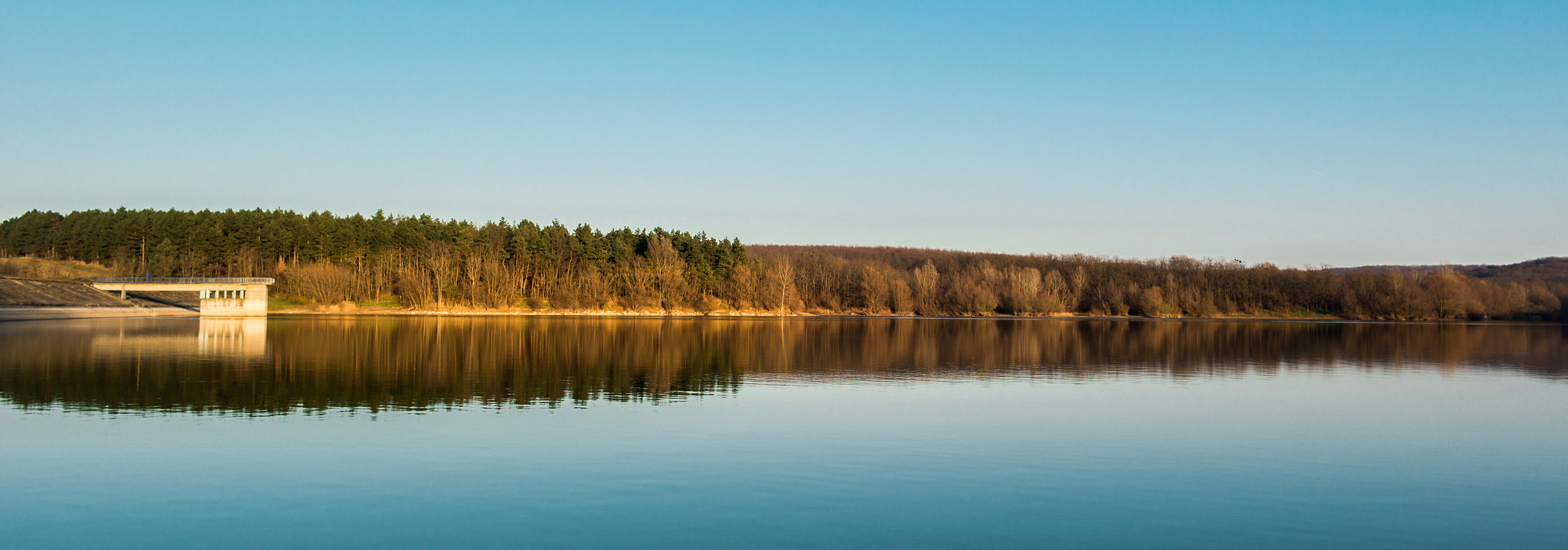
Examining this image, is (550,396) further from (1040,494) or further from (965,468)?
(1040,494)

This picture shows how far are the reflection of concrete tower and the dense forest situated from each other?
24.8 metres

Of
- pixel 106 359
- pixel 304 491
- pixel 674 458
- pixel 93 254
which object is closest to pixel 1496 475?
pixel 674 458

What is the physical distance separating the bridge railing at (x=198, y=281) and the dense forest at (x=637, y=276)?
25.0ft

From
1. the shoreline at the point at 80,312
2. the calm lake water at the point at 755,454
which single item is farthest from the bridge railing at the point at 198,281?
the calm lake water at the point at 755,454

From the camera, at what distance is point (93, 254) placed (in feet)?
330

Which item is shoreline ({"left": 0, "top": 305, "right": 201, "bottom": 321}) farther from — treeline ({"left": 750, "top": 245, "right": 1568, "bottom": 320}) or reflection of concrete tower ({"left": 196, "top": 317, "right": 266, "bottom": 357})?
treeline ({"left": 750, "top": 245, "right": 1568, "bottom": 320})

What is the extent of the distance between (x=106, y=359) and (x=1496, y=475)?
37.0m

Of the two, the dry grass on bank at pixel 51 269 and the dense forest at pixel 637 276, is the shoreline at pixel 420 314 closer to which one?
the dense forest at pixel 637 276

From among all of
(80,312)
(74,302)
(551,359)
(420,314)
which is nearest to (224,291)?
(80,312)

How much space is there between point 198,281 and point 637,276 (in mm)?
39857

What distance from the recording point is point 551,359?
33156 mm

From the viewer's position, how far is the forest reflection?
71.8 feet

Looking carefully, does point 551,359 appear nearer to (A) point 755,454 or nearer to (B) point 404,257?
(A) point 755,454

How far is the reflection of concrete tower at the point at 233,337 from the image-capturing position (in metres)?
34.8
